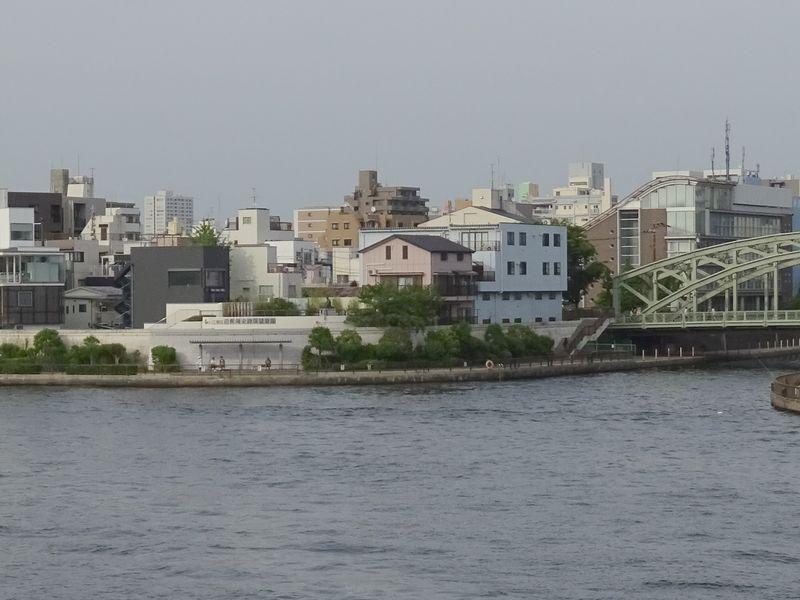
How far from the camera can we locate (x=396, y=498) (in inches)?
1636

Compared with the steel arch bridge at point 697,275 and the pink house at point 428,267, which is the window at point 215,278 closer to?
the pink house at point 428,267

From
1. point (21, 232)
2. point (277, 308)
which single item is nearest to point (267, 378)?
point (277, 308)

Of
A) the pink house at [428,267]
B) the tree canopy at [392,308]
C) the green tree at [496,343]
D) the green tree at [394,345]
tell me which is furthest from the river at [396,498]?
the pink house at [428,267]

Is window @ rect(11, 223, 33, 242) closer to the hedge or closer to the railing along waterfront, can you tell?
the hedge

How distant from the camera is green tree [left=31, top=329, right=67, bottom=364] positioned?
241 feet

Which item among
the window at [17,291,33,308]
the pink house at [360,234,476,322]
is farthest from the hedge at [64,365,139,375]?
the pink house at [360,234,476,322]

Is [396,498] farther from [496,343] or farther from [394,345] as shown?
[496,343]

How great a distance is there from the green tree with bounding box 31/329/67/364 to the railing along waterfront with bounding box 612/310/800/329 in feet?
98.1

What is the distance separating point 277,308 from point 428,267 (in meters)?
8.13

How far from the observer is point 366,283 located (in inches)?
3231

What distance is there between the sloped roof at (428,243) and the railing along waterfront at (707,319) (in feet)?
40.2

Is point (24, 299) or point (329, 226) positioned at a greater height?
point (329, 226)

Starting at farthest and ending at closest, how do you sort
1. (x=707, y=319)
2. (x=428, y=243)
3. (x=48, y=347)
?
(x=707, y=319) → (x=428, y=243) → (x=48, y=347)

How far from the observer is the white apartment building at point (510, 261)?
277 ft
